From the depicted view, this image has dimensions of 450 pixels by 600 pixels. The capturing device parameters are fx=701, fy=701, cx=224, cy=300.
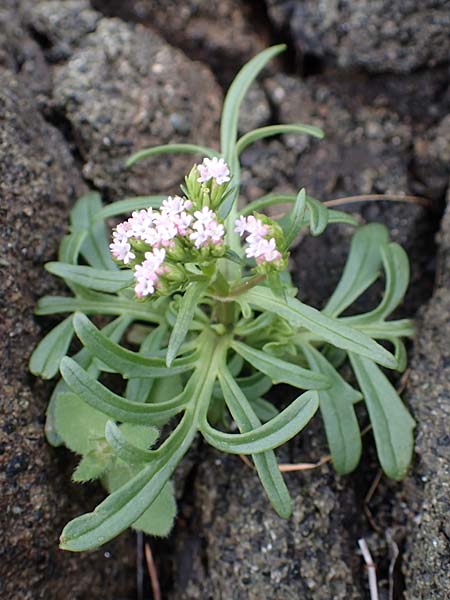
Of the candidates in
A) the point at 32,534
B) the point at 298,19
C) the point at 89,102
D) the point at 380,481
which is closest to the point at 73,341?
the point at 32,534

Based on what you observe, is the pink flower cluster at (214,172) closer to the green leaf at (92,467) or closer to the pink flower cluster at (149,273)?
Answer: the pink flower cluster at (149,273)

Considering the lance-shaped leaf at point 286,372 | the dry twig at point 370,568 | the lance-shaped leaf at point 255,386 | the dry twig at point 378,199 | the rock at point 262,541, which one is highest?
the lance-shaped leaf at point 286,372

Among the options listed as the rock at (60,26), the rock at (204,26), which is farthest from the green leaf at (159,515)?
the rock at (204,26)

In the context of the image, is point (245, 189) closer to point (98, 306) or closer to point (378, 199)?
point (378, 199)

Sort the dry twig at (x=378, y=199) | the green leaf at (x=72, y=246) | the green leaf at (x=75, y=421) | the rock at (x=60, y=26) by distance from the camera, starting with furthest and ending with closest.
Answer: the rock at (x=60, y=26)
the dry twig at (x=378, y=199)
the green leaf at (x=72, y=246)
the green leaf at (x=75, y=421)

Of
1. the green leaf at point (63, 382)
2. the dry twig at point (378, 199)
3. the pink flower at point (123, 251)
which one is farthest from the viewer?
the dry twig at point (378, 199)

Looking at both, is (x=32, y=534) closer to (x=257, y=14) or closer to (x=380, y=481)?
(x=380, y=481)

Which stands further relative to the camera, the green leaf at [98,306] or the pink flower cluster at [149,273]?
the green leaf at [98,306]
